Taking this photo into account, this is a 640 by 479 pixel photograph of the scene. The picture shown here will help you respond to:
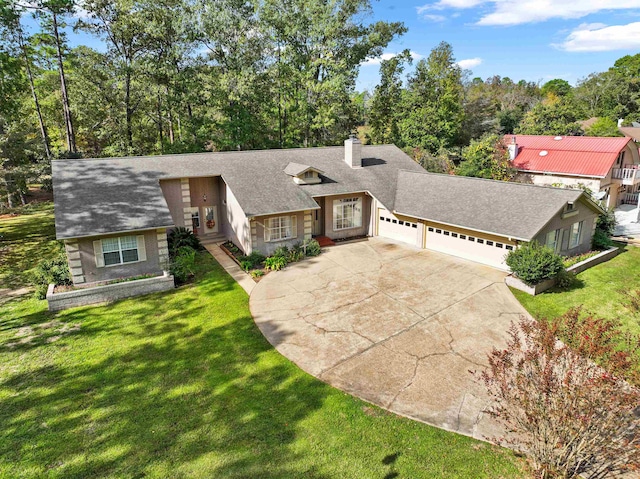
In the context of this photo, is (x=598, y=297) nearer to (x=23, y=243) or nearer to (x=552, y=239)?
(x=552, y=239)

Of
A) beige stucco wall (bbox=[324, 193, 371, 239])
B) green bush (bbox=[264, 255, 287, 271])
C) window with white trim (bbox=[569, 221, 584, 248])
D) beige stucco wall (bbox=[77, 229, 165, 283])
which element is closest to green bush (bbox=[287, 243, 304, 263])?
green bush (bbox=[264, 255, 287, 271])

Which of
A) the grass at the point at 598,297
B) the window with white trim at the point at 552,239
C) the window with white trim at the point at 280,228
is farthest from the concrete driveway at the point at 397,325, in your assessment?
the window with white trim at the point at 552,239

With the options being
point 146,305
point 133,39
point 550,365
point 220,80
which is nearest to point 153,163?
point 146,305

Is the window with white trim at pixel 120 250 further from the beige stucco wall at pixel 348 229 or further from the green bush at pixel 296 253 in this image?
the beige stucco wall at pixel 348 229

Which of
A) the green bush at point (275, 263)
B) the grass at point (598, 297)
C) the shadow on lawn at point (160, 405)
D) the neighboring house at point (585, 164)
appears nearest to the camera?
the shadow on lawn at point (160, 405)

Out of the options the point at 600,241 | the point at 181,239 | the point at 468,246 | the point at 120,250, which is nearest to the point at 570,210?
the point at 600,241

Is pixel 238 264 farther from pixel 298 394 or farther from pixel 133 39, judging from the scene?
pixel 133 39

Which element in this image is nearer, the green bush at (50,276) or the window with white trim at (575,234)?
the green bush at (50,276)

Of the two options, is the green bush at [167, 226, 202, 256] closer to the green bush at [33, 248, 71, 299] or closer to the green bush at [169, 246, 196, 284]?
the green bush at [169, 246, 196, 284]
